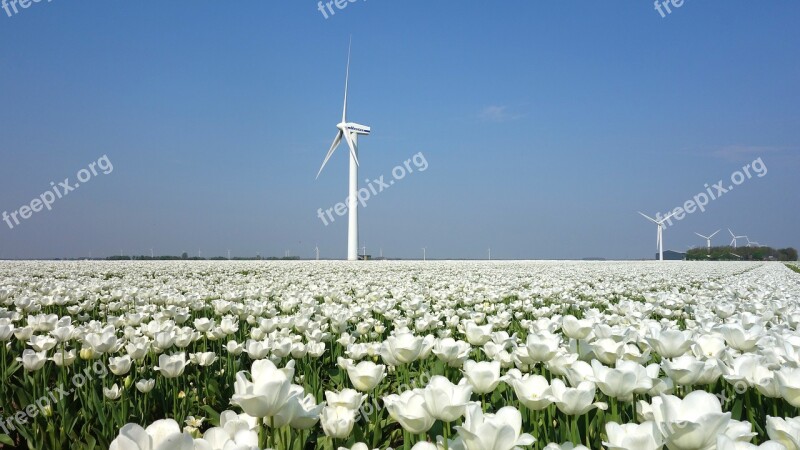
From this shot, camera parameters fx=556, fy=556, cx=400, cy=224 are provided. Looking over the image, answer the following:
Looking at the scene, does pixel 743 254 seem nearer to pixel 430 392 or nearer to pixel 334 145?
pixel 334 145

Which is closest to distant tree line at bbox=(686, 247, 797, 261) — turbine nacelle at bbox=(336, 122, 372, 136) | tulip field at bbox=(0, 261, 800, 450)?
turbine nacelle at bbox=(336, 122, 372, 136)

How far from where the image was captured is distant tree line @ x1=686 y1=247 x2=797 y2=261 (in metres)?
97.8

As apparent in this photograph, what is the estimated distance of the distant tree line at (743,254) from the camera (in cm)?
9775

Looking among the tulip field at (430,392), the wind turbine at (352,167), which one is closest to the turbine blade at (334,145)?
the wind turbine at (352,167)

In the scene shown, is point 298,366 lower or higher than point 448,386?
lower

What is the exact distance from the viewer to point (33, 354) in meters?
4.79

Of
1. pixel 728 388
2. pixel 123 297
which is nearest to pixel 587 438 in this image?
pixel 728 388

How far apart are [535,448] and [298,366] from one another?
9.56 feet

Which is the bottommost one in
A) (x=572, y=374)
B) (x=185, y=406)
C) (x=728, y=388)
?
(x=185, y=406)

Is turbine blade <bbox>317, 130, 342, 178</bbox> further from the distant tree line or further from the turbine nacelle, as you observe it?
the distant tree line

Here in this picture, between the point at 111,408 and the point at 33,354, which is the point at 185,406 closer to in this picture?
the point at 111,408

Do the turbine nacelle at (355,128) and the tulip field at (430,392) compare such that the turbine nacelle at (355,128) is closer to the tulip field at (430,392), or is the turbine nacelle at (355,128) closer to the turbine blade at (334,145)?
the turbine blade at (334,145)

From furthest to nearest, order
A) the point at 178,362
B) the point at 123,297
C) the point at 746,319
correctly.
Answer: the point at 123,297
the point at 746,319
the point at 178,362

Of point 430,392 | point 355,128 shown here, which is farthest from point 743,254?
point 430,392
